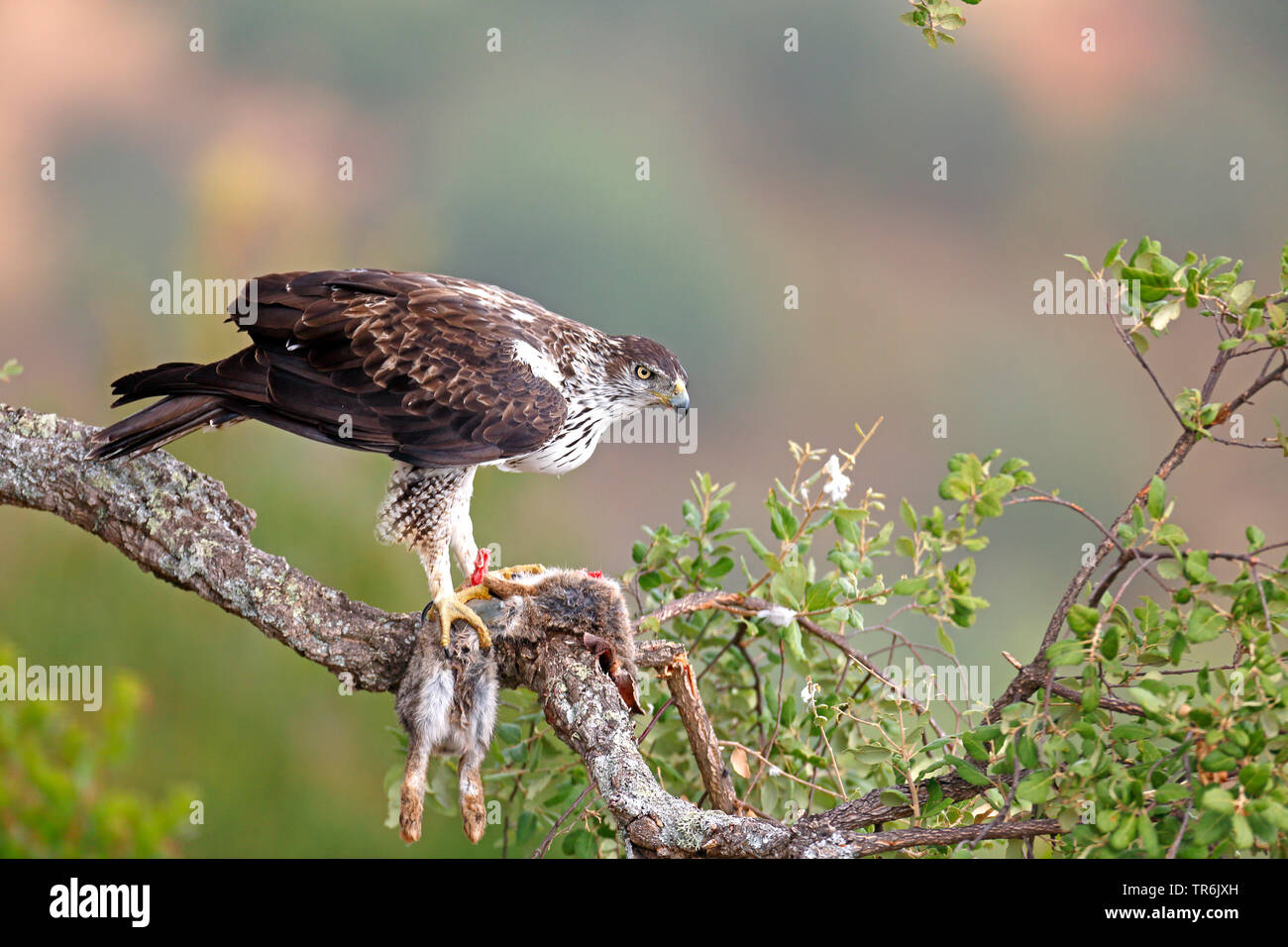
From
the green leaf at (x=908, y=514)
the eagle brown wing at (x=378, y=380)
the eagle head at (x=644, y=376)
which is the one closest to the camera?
the green leaf at (x=908, y=514)

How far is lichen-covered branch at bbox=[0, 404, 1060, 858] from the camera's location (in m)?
1.97

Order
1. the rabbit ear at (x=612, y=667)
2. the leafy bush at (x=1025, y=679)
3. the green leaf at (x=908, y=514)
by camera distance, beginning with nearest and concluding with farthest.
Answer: the leafy bush at (x=1025, y=679)
the green leaf at (x=908, y=514)
the rabbit ear at (x=612, y=667)

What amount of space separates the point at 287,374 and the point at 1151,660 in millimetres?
1616

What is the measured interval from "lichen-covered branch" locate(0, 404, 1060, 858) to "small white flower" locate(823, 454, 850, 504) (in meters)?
0.43

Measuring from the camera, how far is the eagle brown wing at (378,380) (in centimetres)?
212

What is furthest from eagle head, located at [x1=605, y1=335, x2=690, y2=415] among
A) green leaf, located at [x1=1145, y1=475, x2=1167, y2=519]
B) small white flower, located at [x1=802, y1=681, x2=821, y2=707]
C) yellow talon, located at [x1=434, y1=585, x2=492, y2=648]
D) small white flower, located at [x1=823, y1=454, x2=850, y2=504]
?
green leaf, located at [x1=1145, y1=475, x2=1167, y2=519]

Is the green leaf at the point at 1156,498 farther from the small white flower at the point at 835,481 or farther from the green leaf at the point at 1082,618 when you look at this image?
the small white flower at the point at 835,481

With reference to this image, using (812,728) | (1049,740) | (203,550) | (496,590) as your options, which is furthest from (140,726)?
(1049,740)

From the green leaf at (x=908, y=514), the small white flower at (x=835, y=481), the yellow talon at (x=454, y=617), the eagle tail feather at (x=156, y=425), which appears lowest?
the yellow talon at (x=454, y=617)

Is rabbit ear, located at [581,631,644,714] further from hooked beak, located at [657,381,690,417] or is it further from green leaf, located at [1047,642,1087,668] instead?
green leaf, located at [1047,642,1087,668]

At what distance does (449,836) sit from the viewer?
355 centimetres

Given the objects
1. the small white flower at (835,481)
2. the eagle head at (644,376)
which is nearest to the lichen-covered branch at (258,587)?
the small white flower at (835,481)

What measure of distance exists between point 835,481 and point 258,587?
1.15 metres

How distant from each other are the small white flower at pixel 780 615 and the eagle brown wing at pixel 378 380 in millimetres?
573
